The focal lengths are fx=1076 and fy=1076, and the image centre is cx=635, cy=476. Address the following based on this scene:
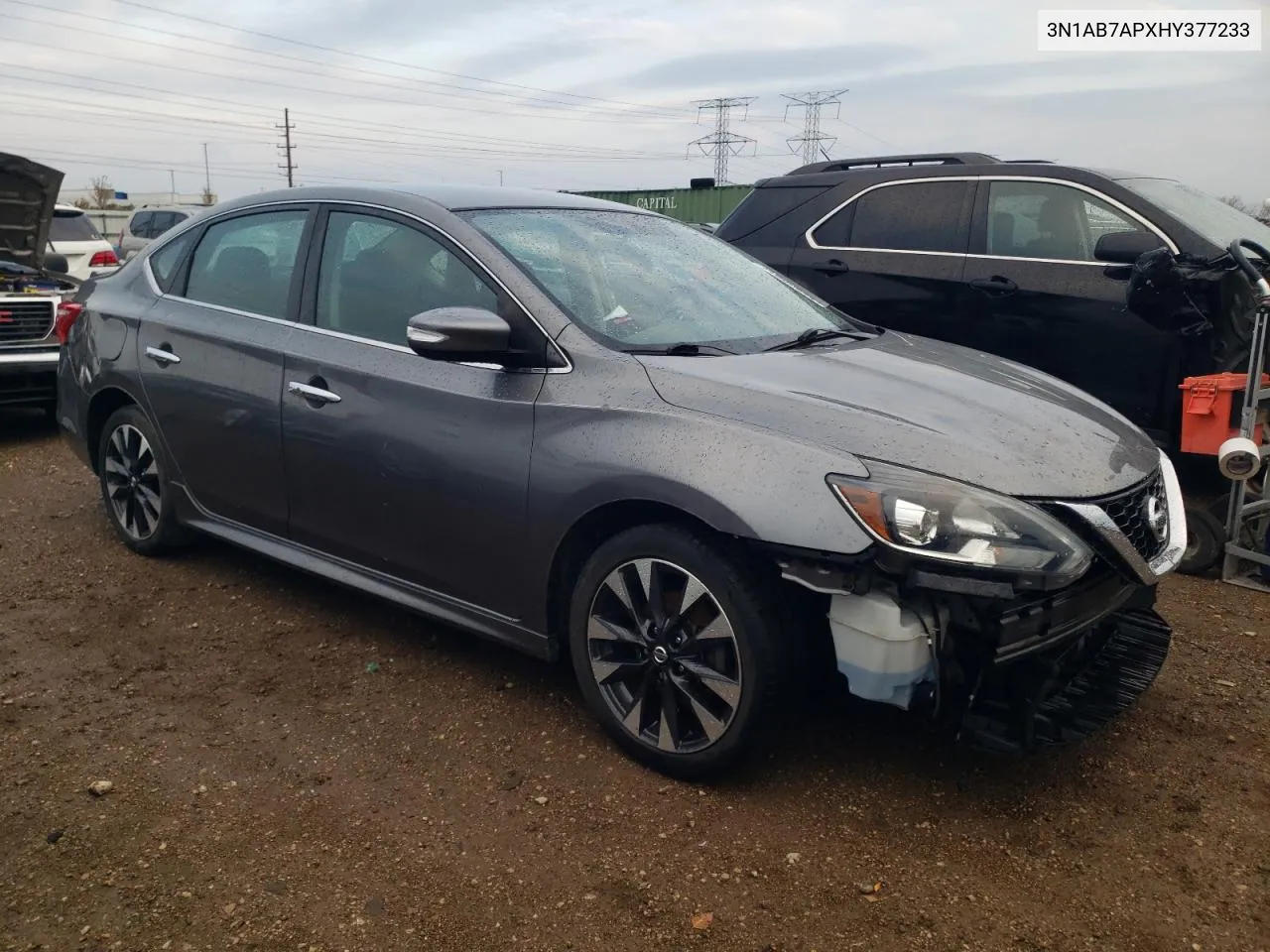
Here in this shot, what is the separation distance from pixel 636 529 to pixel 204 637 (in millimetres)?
2078

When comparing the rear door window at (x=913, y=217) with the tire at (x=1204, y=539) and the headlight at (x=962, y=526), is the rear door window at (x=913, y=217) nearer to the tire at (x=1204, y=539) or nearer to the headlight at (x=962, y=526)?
the tire at (x=1204, y=539)

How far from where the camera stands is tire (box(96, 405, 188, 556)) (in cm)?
472

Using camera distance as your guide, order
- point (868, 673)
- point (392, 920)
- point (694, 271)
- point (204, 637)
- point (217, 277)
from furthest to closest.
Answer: point (217, 277)
point (204, 637)
point (694, 271)
point (868, 673)
point (392, 920)

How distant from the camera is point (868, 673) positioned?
269cm

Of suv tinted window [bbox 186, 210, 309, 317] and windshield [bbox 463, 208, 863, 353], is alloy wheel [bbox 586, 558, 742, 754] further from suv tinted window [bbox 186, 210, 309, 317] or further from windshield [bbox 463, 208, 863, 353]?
suv tinted window [bbox 186, 210, 309, 317]

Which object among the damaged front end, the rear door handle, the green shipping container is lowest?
the damaged front end

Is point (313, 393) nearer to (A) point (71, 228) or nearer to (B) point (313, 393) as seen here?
(B) point (313, 393)

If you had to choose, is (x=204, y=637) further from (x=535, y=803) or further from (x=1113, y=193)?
(x=1113, y=193)

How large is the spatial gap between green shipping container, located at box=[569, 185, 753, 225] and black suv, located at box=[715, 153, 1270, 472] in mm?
21501

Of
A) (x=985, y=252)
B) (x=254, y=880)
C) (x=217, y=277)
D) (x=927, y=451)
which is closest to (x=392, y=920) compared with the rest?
(x=254, y=880)

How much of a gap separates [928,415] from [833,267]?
149 inches

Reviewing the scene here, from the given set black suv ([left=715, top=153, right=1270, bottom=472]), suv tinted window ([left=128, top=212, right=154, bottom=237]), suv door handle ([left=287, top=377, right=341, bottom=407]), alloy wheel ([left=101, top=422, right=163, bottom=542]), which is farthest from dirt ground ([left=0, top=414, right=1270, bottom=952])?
suv tinted window ([left=128, top=212, right=154, bottom=237])

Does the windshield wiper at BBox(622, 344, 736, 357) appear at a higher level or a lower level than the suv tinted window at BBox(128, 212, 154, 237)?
lower

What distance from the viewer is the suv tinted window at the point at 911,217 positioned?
6.21 m
